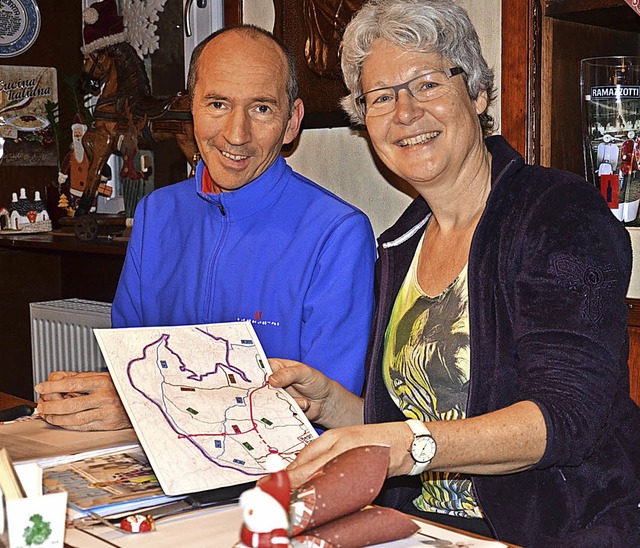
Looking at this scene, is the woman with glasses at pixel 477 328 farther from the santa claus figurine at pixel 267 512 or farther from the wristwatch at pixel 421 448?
the santa claus figurine at pixel 267 512

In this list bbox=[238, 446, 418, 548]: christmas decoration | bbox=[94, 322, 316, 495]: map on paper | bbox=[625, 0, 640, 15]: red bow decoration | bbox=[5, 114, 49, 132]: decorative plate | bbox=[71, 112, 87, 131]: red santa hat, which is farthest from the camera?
bbox=[5, 114, 49, 132]: decorative plate

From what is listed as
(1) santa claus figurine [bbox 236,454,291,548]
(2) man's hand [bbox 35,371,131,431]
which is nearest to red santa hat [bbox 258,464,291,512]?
(1) santa claus figurine [bbox 236,454,291,548]

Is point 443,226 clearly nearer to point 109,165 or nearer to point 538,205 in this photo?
point 538,205

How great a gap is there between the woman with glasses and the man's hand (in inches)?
11.6

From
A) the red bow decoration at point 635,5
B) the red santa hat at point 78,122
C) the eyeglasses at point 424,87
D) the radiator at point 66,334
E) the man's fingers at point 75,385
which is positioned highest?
the red santa hat at point 78,122

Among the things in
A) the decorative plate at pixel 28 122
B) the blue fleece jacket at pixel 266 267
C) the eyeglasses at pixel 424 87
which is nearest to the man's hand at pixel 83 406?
the blue fleece jacket at pixel 266 267

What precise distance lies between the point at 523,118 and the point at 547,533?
0.91m

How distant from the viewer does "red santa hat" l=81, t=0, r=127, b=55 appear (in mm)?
3559

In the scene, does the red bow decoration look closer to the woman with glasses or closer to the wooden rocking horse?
the woman with glasses

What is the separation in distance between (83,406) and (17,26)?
2.91 meters

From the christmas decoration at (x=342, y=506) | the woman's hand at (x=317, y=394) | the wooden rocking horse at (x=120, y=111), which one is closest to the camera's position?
the christmas decoration at (x=342, y=506)

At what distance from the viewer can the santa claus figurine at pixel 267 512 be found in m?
0.74

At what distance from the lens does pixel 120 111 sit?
3.34 meters

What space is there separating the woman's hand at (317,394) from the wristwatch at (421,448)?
1.02 ft
